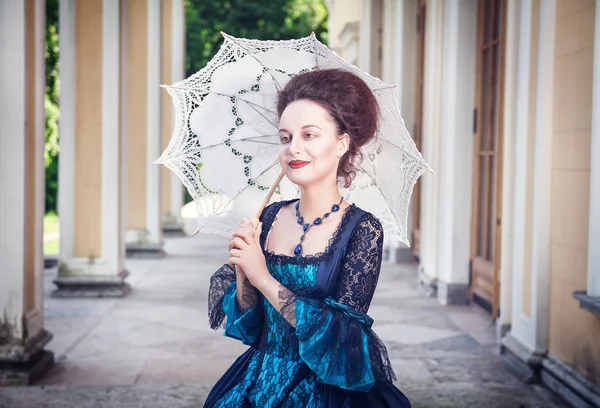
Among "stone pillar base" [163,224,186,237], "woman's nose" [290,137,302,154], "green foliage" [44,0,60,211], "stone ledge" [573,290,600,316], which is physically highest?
"green foliage" [44,0,60,211]

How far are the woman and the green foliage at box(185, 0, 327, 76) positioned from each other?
23269 millimetres

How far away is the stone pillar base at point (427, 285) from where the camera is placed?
769 cm

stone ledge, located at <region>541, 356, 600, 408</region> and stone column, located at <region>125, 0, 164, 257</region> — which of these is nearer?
stone ledge, located at <region>541, 356, 600, 408</region>

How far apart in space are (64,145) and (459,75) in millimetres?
3396

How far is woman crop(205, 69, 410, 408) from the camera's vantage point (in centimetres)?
198

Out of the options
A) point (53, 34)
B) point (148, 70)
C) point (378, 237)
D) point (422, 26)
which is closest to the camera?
point (378, 237)

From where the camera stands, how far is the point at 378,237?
2100 millimetres

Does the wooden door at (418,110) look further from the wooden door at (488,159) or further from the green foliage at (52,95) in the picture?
the green foliage at (52,95)

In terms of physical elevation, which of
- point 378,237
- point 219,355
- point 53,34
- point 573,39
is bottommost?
point 219,355

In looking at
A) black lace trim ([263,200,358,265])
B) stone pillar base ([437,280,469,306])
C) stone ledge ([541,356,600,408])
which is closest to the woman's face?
black lace trim ([263,200,358,265])

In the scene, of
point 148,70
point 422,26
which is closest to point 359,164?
point 422,26

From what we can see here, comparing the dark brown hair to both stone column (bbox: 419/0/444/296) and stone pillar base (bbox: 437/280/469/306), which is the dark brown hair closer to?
stone pillar base (bbox: 437/280/469/306)

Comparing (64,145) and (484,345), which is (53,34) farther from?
(484,345)

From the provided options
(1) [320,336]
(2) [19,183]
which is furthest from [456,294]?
(1) [320,336]
